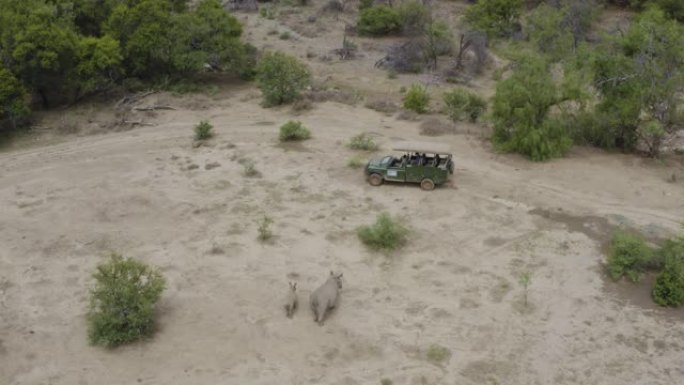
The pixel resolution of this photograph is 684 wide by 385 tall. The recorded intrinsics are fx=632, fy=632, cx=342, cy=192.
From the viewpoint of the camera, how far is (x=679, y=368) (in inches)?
499

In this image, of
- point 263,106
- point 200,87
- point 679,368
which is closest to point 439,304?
point 679,368

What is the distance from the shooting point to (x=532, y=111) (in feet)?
71.9

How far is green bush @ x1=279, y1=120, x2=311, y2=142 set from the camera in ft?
77.8

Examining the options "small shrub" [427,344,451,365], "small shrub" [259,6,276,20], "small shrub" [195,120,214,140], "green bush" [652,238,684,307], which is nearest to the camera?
"small shrub" [427,344,451,365]

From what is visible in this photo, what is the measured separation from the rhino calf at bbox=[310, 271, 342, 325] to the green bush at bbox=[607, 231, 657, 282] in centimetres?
689

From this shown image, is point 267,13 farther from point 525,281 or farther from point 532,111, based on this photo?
point 525,281

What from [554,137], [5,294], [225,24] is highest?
[225,24]

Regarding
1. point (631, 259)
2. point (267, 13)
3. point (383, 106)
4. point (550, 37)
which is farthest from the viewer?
point (267, 13)

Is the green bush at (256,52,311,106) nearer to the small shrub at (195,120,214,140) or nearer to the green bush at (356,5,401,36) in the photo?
the small shrub at (195,120,214,140)

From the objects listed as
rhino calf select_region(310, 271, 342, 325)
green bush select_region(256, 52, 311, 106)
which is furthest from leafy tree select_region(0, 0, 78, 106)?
rhino calf select_region(310, 271, 342, 325)

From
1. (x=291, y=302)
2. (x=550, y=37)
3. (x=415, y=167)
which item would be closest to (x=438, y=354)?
(x=291, y=302)

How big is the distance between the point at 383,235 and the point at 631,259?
6.15 m

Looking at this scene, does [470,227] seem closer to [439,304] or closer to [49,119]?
[439,304]

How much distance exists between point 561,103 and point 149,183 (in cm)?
1478
